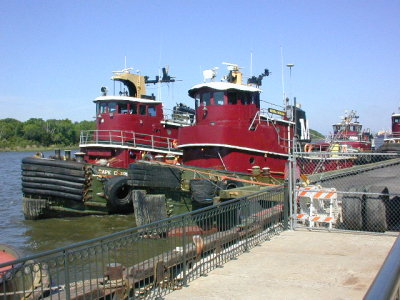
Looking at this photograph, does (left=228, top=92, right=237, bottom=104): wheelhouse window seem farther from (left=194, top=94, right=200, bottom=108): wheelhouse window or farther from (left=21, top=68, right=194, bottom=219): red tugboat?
(left=21, top=68, right=194, bottom=219): red tugboat

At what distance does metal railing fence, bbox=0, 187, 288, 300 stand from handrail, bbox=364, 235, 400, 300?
3.31 metres

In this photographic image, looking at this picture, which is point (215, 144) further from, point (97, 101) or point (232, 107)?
point (97, 101)

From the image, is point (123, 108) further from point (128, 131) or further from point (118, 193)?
point (118, 193)

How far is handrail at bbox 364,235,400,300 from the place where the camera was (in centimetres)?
166

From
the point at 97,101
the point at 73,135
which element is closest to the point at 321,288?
the point at 97,101

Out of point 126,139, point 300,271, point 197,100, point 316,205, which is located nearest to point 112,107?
point 126,139

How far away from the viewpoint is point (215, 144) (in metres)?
15.5

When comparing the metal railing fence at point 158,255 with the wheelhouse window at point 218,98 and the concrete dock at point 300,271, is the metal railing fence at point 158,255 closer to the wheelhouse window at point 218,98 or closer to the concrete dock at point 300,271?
the concrete dock at point 300,271

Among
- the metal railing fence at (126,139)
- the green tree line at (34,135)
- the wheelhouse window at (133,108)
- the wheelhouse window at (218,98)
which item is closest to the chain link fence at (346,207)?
the wheelhouse window at (218,98)

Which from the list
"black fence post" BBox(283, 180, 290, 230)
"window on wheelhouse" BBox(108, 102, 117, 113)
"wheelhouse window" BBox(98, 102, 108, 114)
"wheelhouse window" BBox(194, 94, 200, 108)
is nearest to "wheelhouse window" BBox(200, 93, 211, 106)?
"wheelhouse window" BBox(194, 94, 200, 108)

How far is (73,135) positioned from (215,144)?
282 feet

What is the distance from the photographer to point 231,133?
15.6m

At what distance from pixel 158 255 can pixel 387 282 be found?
196 inches

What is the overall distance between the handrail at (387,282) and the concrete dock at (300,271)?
3.66 meters
